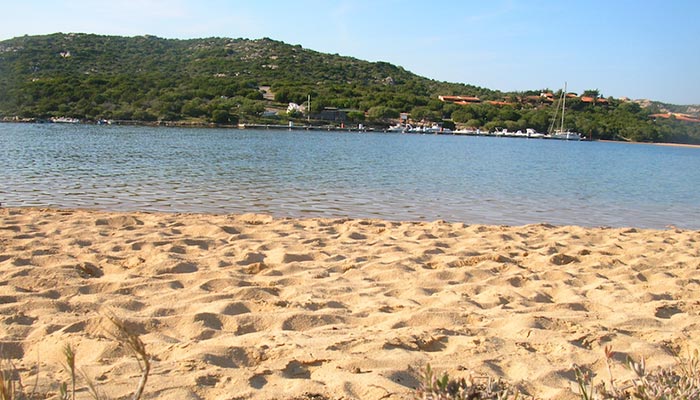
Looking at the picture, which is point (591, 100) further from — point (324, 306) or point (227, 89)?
point (324, 306)

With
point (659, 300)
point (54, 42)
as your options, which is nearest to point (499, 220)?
point (659, 300)

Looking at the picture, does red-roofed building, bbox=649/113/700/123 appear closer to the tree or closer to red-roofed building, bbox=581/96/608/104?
red-roofed building, bbox=581/96/608/104

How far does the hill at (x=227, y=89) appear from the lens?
66438 mm

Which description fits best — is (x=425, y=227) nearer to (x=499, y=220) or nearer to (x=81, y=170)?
(x=499, y=220)

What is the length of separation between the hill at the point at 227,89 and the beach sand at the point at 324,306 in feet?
200

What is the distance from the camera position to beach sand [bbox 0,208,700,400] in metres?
2.80

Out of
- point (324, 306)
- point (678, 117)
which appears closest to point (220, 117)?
point (324, 306)

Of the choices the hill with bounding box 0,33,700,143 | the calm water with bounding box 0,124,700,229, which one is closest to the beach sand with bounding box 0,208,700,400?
the calm water with bounding box 0,124,700,229

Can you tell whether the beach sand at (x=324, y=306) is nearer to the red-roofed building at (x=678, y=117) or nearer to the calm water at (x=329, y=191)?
the calm water at (x=329, y=191)

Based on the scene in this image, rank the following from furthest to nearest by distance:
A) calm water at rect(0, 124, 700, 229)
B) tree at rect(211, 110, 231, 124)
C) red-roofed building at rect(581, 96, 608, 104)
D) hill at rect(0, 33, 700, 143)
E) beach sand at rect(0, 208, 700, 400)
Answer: red-roofed building at rect(581, 96, 608, 104)
hill at rect(0, 33, 700, 143)
tree at rect(211, 110, 231, 124)
calm water at rect(0, 124, 700, 229)
beach sand at rect(0, 208, 700, 400)

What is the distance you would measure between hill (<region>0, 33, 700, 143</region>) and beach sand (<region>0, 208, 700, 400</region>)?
6091 cm

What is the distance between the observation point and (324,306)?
155 inches

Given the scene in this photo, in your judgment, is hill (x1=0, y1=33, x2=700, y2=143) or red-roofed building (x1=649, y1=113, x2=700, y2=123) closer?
hill (x1=0, y1=33, x2=700, y2=143)

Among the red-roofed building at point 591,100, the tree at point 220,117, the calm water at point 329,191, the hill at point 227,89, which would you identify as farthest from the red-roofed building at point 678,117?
the calm water at point 329,191
